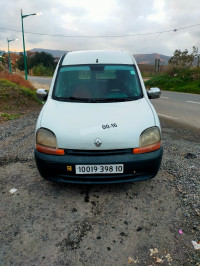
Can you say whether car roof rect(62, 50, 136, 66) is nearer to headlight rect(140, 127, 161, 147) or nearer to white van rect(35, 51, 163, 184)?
white van rect(35, 51, 163, 184)

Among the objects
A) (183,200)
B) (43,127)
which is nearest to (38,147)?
(43,127)

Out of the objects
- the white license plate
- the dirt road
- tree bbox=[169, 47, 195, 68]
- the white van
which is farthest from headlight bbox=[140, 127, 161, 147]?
tree bbox=[169, 47, 195, 68]

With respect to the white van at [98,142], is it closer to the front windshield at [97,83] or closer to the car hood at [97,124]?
the car hood at [97,124]

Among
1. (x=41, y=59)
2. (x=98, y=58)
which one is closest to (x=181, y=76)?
(x=98, y=58)

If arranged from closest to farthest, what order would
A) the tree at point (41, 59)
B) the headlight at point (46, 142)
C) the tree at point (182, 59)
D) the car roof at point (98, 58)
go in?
the headlight at point (46, 142), the car roof at point (98, 58), the tree at point (182, 59), the tree at point (41, 59)

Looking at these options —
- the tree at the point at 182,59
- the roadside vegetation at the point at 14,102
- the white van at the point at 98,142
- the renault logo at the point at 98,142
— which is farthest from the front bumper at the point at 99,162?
the tree at the point at 182,59

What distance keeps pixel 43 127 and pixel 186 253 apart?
2.05m

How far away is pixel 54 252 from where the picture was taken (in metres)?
2.03

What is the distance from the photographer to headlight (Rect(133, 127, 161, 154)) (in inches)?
103

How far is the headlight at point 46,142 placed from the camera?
262cm

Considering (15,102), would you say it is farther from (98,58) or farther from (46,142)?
(46,142)

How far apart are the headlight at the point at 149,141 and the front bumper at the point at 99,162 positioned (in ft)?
0.18

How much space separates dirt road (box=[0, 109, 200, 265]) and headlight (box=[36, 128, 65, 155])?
67 cm

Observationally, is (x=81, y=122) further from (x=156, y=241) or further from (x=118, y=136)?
(x=156, y=241)
